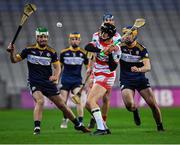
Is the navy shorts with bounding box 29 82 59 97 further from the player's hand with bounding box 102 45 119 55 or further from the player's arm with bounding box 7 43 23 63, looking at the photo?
the player's hand with bounding box 102 45 119 55

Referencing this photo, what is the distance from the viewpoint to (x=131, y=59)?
52.1ft

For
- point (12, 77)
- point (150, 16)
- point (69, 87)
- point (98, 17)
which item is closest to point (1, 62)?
point (12, 77)

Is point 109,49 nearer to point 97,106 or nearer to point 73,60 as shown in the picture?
point 97,106

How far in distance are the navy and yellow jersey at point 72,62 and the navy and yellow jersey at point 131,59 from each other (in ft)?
8.40

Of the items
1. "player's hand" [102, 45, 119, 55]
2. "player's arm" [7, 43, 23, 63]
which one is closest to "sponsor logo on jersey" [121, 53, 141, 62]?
"player's hand" [102, 45, 119, 55]

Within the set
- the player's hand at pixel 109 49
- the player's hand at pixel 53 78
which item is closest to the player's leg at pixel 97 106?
the player's hand at pixel 109 49

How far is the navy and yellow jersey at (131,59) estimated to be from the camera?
51.3ft

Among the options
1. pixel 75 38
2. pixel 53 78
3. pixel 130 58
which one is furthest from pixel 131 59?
pixel 75 38

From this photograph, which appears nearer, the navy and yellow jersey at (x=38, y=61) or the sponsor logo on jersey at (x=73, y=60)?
the navy and yellow jersey at (x=38, y=61)

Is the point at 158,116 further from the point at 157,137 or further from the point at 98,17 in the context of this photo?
the point at 98,17

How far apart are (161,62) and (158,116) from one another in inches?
884

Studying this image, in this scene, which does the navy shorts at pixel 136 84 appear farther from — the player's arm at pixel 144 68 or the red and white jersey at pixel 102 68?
the red and white jersey at pixel 102 68

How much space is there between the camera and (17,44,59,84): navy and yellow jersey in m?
15.0

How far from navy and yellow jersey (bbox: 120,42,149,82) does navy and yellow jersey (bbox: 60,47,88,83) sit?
256cm
